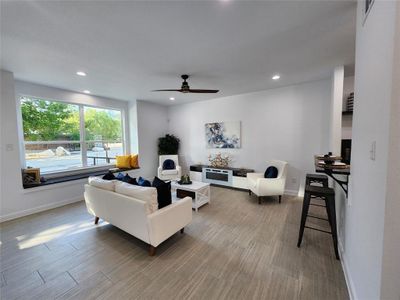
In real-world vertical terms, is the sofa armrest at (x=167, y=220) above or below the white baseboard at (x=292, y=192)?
above

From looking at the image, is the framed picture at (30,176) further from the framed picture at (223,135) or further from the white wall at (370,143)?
the white wall at (370,143)

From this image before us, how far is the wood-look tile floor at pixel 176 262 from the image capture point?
1.64 metres

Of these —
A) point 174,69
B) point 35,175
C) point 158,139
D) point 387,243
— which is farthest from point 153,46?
point 158,139

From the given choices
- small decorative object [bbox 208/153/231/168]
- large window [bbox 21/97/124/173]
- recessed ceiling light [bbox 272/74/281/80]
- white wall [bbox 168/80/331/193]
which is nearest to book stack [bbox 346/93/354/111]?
white wall [bbox 168/80/331/193]

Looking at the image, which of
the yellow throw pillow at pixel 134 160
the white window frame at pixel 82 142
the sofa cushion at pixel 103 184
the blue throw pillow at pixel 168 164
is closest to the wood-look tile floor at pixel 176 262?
the sofa cushion at pixel 103 184

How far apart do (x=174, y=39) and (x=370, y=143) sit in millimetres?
2178

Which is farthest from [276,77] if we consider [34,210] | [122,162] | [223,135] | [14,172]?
[34,210]

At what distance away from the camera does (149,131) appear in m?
5.80

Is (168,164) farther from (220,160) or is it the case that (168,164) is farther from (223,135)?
(223,135)

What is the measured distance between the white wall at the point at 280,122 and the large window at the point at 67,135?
2.82 m

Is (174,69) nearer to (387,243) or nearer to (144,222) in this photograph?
(144,222)

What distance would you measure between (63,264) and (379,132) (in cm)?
314

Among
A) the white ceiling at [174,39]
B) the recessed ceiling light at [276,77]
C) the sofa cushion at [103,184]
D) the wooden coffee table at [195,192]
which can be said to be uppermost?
the recessed ceiling light at [276,77]

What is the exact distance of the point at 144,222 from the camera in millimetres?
2068
